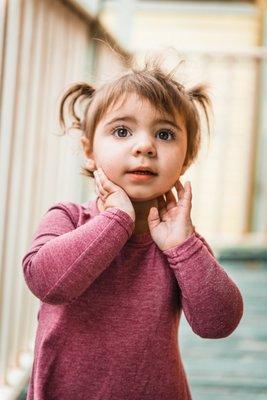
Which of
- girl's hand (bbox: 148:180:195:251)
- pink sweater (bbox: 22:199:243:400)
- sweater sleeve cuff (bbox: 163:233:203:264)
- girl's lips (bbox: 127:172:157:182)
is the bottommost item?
pink sweater (bbox: 22:199:243:400)

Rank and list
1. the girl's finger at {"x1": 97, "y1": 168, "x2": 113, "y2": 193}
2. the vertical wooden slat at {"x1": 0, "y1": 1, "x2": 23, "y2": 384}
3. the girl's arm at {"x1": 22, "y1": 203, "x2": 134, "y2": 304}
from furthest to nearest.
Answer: the vertical wooden slat at {"x1": 0, "y1": 1, "x2": 23, "y2": 384}
the girl's finger at {"x1": 97, "y1": 168, "x2": 113, "y2": 193}
the girl's arm at {"x1": 22, "y1": 203, "x2": 134, "y2": 304}

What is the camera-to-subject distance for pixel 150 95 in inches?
45.4

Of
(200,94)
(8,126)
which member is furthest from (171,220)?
(8,126)

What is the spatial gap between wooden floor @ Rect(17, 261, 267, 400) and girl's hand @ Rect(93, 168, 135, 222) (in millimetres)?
824

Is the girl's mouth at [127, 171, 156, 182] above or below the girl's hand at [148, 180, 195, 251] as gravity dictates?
above

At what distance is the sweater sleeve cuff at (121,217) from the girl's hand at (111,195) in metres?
0.01

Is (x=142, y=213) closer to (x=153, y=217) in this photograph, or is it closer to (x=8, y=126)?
(x=153, y=217)

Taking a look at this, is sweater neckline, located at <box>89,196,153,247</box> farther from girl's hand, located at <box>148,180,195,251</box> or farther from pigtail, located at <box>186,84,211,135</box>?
pigtail, located at <box>186,84,211,135</box>

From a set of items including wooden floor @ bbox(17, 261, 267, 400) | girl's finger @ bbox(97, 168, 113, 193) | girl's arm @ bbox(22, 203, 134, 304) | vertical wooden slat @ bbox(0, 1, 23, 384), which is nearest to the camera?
girl's arm @ bbox(22, 203, 134, 304)

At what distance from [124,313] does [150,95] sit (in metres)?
0.39

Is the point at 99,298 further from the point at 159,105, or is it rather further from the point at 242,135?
the point at 242,135

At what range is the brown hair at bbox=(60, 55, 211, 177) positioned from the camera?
1164 mm

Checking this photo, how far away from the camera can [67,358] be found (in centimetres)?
115

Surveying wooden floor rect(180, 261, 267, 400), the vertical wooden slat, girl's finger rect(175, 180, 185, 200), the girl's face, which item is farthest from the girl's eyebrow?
wooden floor rect(180, 261, 267, 400)
